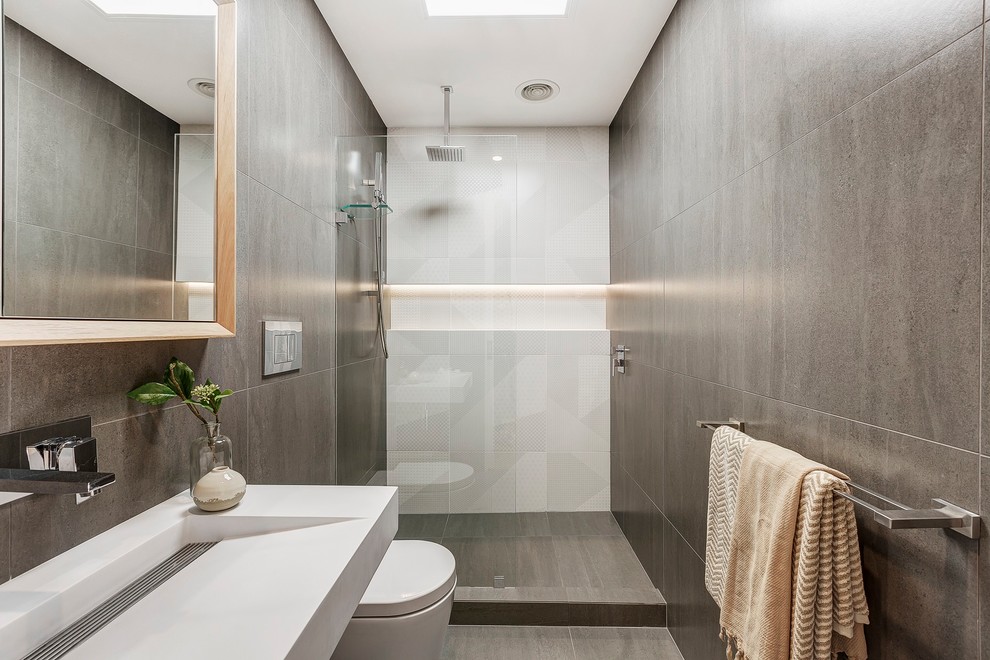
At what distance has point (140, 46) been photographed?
3.29 ft

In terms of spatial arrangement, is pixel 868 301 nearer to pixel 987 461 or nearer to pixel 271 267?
pixel 987 461

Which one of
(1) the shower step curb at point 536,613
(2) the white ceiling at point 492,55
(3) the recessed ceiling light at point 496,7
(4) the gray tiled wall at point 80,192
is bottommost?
(1) the shower step curb at point 536,613

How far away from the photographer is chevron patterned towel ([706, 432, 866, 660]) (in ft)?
3.12

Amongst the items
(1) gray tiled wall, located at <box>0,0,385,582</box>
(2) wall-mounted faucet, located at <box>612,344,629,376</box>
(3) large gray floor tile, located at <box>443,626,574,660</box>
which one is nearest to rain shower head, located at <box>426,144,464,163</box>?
(1) gray tiled wall, located at <box>0,0,385,582</box>

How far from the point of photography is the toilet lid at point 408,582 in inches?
60.5

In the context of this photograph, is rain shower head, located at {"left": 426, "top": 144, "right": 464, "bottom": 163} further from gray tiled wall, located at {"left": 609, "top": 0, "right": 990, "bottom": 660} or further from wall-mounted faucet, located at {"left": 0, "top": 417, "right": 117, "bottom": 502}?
wall-mounted faucet, located at {"left": 0, "top": 417, "right": 117, "bottom": 502}

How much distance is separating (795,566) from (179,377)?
4.41ft

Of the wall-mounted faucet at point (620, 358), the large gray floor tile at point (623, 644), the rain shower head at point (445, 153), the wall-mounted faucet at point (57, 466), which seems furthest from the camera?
the wall-mounted faucet at point (620, 358)

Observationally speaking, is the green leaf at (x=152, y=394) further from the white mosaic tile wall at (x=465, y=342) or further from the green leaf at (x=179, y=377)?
the white mosaic tile wall at (x=465, y=342)

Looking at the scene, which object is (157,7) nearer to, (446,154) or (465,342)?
(446,154)

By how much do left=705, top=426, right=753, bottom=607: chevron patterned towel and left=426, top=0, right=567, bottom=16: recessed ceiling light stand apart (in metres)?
1.76

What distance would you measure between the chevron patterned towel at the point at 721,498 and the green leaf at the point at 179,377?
1.31m

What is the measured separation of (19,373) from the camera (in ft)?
2.59

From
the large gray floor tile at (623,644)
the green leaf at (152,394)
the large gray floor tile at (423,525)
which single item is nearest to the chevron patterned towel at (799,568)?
the large gray floor tile at (623,644)
